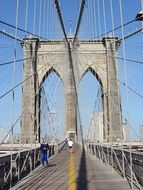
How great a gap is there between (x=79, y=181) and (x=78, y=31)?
86.1 feet

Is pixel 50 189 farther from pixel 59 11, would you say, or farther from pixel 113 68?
pixel 113 68

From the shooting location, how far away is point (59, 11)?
28781 millimetres

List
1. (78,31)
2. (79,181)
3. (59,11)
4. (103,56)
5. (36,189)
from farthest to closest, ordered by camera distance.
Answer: (103,56), (78,31), (59,11), (79,181), (36,189)

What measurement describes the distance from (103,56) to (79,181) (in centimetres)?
4659

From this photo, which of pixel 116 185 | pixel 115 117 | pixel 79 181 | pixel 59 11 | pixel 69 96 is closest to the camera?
pixel 116 185

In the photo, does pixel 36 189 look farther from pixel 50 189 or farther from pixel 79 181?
pixel 79 181

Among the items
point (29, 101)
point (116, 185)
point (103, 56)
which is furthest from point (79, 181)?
point (103, 56)

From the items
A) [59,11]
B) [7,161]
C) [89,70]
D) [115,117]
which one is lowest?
[7,161]

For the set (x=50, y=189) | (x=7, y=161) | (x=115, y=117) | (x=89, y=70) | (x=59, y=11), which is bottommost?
(x=50, y=189)

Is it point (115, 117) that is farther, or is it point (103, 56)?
point (103, 56)

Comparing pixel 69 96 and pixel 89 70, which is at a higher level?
pixel 89 70

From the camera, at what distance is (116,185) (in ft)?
30.7

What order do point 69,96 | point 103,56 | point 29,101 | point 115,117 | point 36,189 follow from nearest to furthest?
point 36,189, point 29,101, point 115,117, point 69,96, point 103,56

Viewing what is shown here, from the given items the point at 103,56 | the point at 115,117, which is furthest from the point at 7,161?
the point at 103,56
